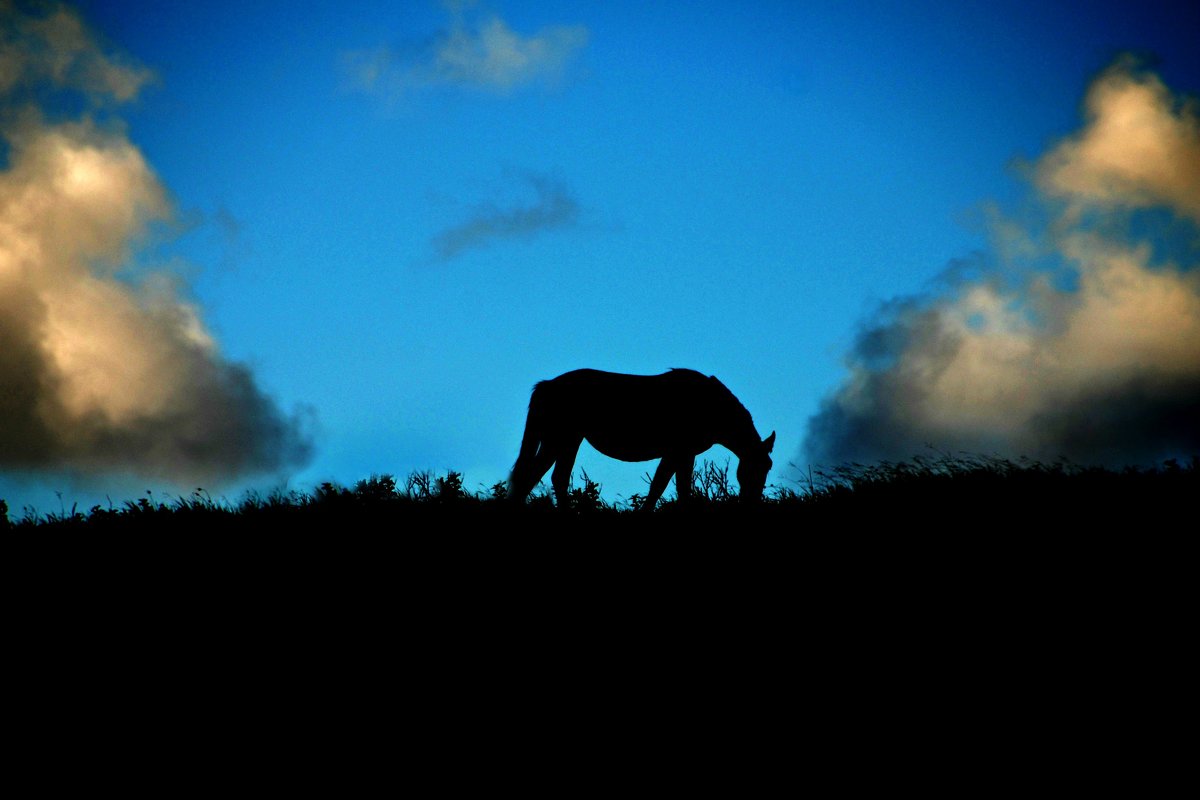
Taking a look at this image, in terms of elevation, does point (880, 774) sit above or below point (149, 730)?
below

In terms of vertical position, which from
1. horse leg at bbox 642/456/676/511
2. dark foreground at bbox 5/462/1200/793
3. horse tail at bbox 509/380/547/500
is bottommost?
dark foreground at bbox 5/462/1200/793

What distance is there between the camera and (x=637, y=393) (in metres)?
12.6

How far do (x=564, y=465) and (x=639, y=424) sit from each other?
1.46 meters

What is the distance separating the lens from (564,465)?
11953 mm

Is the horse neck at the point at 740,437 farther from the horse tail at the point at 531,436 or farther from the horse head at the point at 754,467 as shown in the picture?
the horse tail at the point at 531,436

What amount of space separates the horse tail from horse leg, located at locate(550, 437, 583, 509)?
387 millimetres

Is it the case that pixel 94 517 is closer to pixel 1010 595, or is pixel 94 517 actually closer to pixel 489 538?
pixel 489 538

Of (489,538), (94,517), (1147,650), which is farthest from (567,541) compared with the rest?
(94,517)

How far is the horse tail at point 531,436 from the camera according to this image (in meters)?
11.7

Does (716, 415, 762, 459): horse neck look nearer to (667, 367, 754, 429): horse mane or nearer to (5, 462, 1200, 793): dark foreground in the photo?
(667, 367, 754, 429): horse mane

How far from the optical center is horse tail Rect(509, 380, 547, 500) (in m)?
11.7

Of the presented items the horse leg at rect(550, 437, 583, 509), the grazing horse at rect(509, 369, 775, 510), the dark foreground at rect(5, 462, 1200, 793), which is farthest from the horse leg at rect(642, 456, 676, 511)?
the dark foreground at rect(5, 462, 1200, 793)

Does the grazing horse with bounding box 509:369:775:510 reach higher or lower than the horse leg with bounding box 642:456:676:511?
higher

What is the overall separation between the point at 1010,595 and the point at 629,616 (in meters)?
3.12
